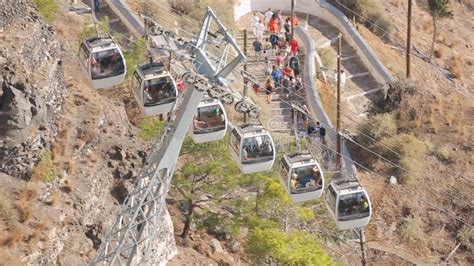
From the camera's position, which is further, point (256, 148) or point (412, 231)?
point (412, 231)

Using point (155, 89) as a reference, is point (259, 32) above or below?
below

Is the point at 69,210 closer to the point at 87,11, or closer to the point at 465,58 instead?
the point at 87,11

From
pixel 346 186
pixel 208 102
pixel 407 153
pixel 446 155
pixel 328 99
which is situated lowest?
pixel 446 155

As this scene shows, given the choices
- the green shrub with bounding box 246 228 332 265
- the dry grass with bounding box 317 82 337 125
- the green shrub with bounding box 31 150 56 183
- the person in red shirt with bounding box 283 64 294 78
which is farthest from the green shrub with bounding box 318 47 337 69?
the green shrub with bounding box 31 150 56 183

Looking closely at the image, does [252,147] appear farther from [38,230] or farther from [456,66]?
[456,66]

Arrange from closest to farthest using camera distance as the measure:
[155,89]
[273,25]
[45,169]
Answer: [155,89]
[45,169]
[273,25]

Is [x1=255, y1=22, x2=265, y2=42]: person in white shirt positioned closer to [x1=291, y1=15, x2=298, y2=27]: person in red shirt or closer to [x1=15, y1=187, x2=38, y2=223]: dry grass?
[x1=291, y1=15, x2=298, y2=27]: person in red shirt

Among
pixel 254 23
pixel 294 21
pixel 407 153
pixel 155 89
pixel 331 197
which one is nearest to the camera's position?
pixel 155 89

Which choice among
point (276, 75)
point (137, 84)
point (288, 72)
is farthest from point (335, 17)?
point (137, 84)
